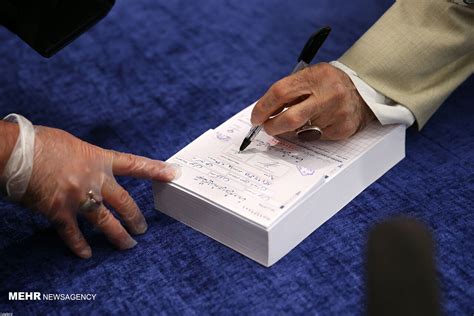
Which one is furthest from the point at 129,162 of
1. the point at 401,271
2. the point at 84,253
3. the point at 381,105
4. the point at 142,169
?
the point at 401,271

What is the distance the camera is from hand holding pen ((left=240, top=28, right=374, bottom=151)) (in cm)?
93

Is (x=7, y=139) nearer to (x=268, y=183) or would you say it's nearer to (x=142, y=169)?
(x=142, y=169)

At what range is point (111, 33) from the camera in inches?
57.1

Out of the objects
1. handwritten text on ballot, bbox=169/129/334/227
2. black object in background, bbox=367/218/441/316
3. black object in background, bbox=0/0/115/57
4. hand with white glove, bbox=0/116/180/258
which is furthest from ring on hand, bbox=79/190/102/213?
black object in background, bbox=367/218/441/316

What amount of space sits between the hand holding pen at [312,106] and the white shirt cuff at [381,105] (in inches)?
0.7

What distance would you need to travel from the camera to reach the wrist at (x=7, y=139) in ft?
2.76

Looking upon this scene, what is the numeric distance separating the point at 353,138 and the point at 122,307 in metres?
0.41

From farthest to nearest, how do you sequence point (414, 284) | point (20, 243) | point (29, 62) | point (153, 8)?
point (153, 8)
point (29, 62)
point (20, 243)
point (414, 284)

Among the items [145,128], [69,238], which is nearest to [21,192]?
[69,238]

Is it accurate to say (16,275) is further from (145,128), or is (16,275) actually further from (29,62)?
(29,62)

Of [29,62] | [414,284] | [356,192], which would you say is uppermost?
[414,284]

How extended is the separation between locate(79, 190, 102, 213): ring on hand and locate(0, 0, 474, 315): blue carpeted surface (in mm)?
67

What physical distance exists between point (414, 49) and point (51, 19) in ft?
1.90

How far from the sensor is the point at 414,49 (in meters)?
1.01
